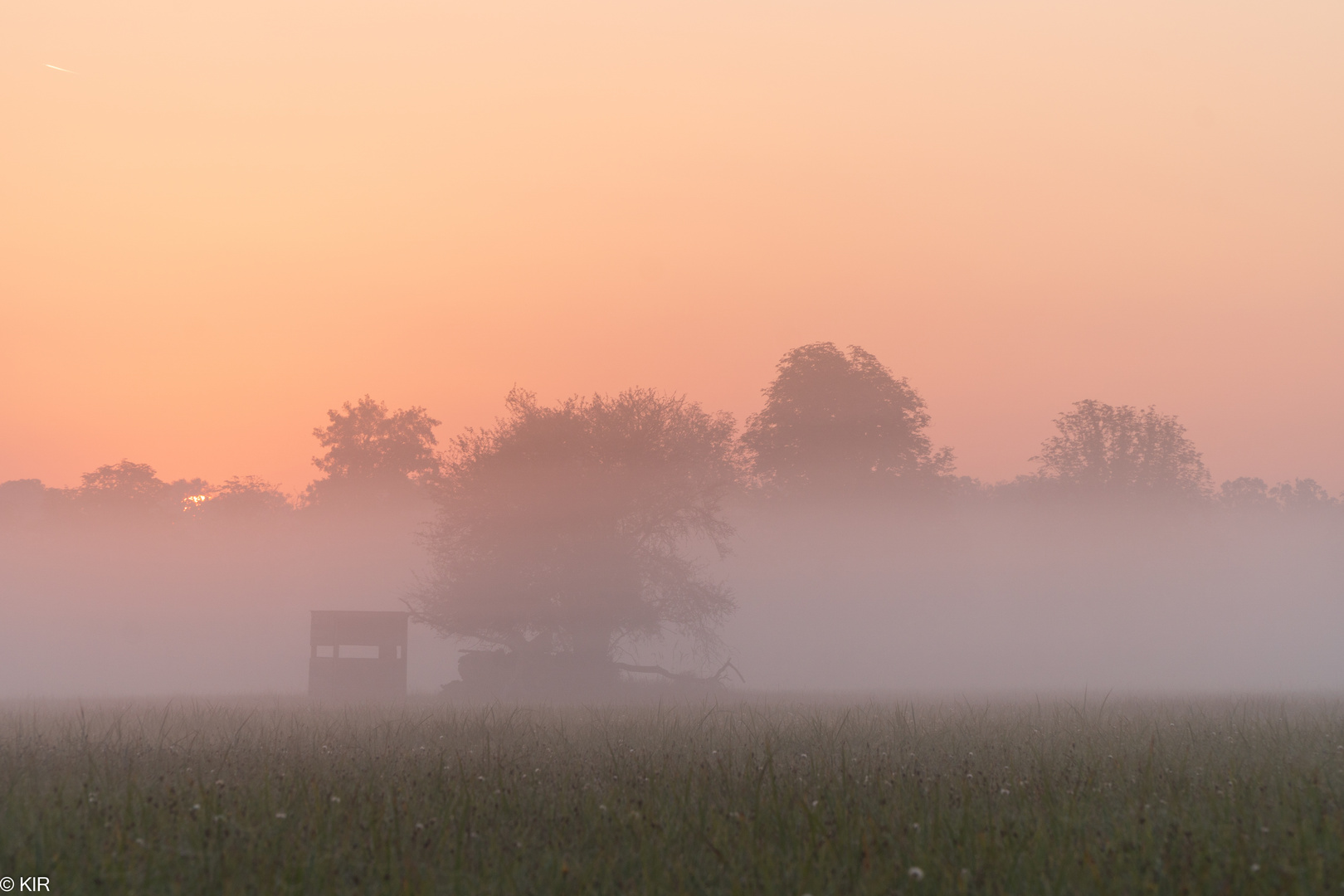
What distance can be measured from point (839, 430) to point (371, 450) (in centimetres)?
4150

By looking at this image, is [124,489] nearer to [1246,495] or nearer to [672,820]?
[672,820]

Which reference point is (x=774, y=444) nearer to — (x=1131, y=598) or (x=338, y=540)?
(x=1131, y=598)

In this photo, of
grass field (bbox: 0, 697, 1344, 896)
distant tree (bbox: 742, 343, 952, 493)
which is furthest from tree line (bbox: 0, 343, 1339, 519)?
grass field (bbox: 0, 697, 1344, 896)

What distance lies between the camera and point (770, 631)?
4994 cm

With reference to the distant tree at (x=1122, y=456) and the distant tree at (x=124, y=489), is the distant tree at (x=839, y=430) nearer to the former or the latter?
the distant tree at (x=1122, y=456)

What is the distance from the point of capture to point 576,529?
31312 mm

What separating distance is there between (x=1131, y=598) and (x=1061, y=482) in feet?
27.9

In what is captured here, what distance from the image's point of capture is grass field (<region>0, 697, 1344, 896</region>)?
4031 millimetres

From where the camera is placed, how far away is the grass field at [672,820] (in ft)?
13.2

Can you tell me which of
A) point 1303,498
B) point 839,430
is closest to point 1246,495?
point 1303,498

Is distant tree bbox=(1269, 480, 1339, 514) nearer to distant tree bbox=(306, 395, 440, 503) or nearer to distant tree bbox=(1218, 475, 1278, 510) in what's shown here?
distant tree bbox=(1218, 475, 1278, 510)

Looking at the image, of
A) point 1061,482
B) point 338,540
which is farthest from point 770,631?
point 338,540

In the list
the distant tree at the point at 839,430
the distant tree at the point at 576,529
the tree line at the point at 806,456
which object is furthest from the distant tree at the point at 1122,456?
the distant tree at the point at 576,529

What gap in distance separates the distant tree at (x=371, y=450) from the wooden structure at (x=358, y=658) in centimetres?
4250
